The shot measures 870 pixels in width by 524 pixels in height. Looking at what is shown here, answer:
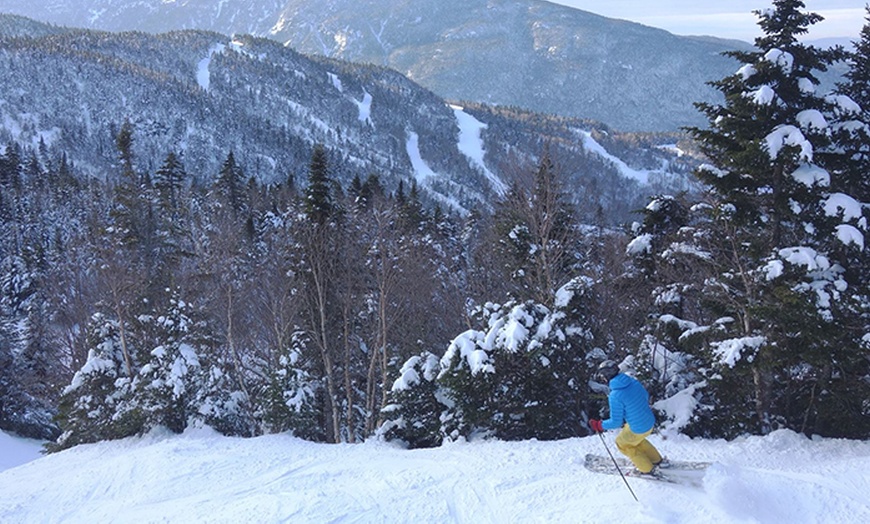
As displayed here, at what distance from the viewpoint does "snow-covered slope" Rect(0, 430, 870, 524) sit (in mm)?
5996

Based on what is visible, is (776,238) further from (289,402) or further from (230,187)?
(230,187)

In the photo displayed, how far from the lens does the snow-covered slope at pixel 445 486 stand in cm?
600

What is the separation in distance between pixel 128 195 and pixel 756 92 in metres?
35.8

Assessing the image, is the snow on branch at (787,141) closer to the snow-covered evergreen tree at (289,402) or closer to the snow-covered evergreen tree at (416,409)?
the snow-covered evergreen tree at (416,409)

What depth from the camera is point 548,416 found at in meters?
10.5

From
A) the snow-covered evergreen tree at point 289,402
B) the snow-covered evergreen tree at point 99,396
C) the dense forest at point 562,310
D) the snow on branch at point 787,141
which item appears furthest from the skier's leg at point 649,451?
the snow-covered evergreen tree at point 99,396

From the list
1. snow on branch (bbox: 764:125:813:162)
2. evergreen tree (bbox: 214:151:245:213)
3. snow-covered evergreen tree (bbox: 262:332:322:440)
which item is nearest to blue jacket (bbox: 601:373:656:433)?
snow on branch (bbox: 764:125:813:162)

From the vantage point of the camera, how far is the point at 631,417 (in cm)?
652

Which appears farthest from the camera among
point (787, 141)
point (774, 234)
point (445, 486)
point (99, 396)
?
point (99, 396)

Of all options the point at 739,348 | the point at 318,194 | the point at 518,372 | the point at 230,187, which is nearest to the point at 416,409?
the point at 518,372

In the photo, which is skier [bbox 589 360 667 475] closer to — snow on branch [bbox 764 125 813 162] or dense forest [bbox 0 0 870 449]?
dense forest [bbox 0 0 870 449]

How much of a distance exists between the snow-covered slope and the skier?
1.08 feet

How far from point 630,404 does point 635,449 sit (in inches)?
24.2

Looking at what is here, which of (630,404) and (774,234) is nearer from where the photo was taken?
(630,404)
